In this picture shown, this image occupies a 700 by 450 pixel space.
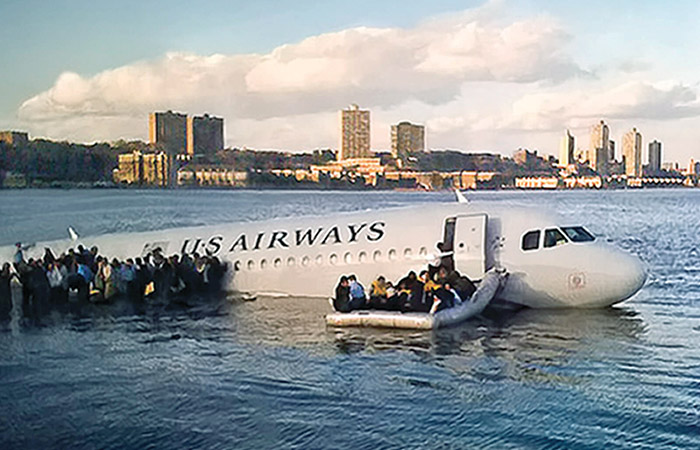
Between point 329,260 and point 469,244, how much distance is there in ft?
16.7

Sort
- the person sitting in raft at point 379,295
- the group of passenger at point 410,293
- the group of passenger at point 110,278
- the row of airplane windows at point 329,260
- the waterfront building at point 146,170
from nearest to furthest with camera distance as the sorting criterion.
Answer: the group of passenger at point 410,293
the person sitting in raft at point 379,295
the row of airplane windows at point 329,260
the group of passenger at point 110,278
the waterfront building at point 146,170

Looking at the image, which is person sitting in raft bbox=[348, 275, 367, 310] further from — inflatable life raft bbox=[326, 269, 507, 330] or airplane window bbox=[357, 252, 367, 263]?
airplane window bbox=[357, 252, 367, 263]

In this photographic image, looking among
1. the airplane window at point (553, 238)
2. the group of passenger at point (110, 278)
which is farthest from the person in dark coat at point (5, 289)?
the airplane window at point (553, 238)

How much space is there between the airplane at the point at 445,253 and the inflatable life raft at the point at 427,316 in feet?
2.82

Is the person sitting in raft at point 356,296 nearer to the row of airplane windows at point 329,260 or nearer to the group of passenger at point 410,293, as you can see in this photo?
the group of passenger at point 410,293

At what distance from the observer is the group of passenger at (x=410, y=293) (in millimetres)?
25719

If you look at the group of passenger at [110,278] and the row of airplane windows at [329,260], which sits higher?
the row of airplane windows at [329,260]

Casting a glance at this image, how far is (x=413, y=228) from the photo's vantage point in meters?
28.0

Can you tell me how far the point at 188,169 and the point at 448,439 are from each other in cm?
12192

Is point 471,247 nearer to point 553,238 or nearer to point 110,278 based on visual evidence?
point 553,238

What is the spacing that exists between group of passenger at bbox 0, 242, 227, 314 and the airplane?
51.3 inches

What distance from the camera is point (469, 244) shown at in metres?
27.1

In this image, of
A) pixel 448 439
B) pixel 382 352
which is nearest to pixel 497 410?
pixel 448 439

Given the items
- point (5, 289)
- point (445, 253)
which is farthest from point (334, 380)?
point (5, 289)
